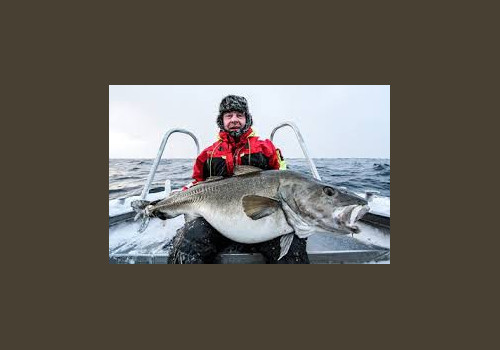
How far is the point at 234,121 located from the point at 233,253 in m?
1.80

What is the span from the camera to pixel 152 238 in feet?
14.0

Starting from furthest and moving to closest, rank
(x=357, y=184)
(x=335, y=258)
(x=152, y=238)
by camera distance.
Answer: (x=357, y=184)
(x=152, y=238)
(x=335, y=258)

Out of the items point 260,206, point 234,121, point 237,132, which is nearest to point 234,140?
point 237,132

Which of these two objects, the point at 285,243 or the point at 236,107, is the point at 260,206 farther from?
the point at 236,107

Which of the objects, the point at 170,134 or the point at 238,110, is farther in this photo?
the point at 170,134

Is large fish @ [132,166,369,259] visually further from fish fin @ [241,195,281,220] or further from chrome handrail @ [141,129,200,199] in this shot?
chrome handrail @ [141,129,200,199]

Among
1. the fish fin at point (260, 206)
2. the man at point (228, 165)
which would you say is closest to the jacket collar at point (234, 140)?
the man at point (228, 165)

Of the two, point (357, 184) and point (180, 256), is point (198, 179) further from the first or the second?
point (357, 184)

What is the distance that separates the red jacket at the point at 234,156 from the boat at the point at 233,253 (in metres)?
1.11

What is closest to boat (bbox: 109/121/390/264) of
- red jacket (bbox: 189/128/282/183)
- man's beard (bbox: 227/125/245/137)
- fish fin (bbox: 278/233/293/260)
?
fish fin (bbox: 278/233/293/260)

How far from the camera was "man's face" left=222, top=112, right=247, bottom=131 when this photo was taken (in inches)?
150

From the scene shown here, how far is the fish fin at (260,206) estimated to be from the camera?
273 cm

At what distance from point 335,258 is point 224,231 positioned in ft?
4.49

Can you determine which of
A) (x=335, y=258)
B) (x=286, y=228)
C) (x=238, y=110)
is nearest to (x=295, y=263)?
(x=286, y=228)
